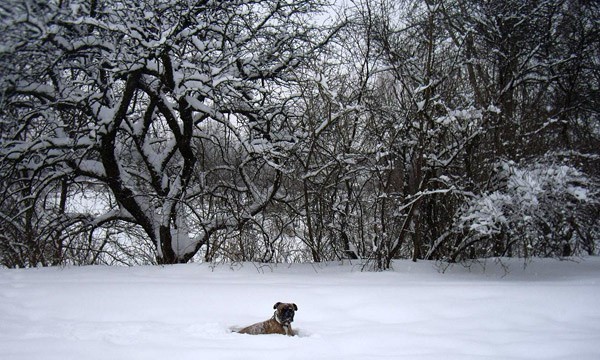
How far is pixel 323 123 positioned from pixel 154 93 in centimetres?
266

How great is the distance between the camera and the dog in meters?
3.66

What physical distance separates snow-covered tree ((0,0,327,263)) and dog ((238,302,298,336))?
324 cm

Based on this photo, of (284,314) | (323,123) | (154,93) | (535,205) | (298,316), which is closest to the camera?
(284,314)

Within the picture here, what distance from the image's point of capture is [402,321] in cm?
397

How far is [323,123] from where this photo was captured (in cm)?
671

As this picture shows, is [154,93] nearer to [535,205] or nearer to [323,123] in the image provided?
[323,123]

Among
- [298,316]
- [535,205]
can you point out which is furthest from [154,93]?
[535,205]

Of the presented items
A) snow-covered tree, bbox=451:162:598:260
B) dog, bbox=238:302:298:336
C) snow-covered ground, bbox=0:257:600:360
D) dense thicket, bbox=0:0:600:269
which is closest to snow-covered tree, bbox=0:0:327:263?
dense thicket, bbox=0:0:600:269

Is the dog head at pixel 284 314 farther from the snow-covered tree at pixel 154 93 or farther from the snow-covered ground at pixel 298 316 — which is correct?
the snow-covered tree at pixel 154 93

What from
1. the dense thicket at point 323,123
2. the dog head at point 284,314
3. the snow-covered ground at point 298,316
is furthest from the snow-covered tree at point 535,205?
the dog head at point 284,314

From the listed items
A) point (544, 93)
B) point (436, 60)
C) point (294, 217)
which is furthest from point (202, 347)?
point (544, 93)

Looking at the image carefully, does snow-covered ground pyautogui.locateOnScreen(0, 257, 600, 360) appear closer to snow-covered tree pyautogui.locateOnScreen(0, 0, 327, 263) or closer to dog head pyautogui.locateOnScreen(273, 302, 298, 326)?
dog head pyautogui.locateOnScreen(273, 302, 298, 326)

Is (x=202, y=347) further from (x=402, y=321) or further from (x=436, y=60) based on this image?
(x=436, y=60)

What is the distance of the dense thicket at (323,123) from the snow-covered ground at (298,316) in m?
1.30
